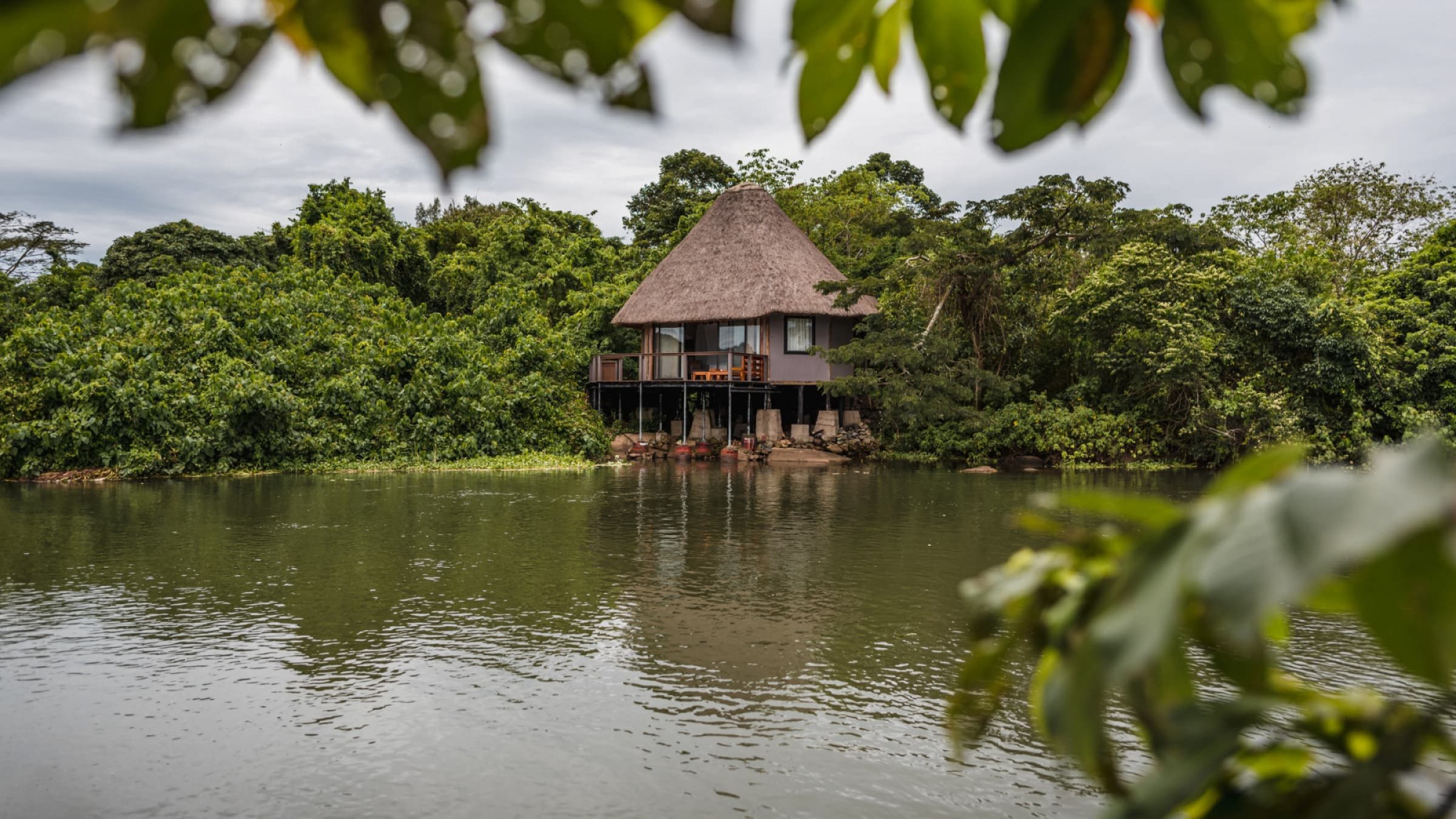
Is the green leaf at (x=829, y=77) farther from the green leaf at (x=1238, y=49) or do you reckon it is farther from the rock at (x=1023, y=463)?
the rock at (x=1023, y=463)

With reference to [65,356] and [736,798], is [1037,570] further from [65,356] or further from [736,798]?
[65,356]

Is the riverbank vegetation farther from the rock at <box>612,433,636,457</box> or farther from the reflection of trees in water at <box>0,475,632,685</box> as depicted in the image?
the reflection of trees in water at <box>0,475,632,685</box>

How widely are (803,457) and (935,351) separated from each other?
3.74 metres

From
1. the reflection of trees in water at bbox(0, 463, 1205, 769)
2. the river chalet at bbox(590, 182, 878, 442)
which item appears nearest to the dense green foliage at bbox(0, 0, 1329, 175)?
the reflection of trees in water at bbox(0, 463, 1205, 769)

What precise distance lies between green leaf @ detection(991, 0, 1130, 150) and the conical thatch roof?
22.6 m

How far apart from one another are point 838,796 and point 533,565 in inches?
200

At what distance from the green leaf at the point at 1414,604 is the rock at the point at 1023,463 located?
69.0 feet

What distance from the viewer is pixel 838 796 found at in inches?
149

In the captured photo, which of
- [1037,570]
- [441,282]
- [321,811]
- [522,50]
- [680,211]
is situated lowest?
[321,811]

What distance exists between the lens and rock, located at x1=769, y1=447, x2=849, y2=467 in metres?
21.3

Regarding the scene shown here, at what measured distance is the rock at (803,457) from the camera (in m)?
21.3

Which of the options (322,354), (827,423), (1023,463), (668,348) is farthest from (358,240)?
(1023,463)

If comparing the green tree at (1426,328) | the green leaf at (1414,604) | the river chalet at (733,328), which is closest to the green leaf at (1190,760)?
the green leaf at (1414,604)

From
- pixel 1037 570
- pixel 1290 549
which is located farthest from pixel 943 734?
pixel 1290 549
